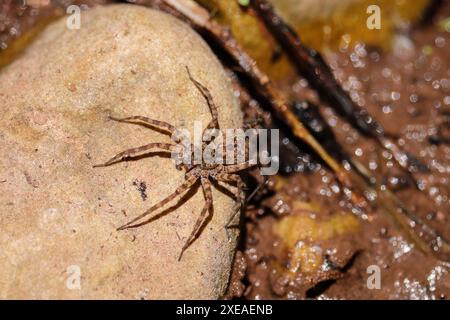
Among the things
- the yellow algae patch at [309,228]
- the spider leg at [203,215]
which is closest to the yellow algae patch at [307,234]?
the yellow algae patch at [309,228]


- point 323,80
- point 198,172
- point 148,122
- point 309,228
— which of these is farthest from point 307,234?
point 148,122

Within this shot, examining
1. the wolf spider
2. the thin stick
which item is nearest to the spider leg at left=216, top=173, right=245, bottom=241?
the wolf spider

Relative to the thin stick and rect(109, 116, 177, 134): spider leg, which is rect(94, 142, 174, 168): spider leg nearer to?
rect(109, 116, 177, 134): spider leg

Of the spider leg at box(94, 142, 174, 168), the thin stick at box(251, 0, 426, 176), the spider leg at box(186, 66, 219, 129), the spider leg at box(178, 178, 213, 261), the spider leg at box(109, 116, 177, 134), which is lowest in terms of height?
the spider leg at box(178, 178, 213, 261)

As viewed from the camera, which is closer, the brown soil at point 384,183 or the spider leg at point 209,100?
the spider leg at point 209,100

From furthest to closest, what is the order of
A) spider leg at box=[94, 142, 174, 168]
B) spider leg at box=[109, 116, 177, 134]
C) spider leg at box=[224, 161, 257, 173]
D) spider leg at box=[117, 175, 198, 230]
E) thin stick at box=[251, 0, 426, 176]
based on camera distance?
thin stick at box=[251, 0, 426, 176]
spider leg at box=[224, 161, 257, 173]
spider leg at box=[109, 116, 177, 134]
spider leg at box=[94, 142, 174, 168]
spider leg at box=[117, 175, 198, 230]

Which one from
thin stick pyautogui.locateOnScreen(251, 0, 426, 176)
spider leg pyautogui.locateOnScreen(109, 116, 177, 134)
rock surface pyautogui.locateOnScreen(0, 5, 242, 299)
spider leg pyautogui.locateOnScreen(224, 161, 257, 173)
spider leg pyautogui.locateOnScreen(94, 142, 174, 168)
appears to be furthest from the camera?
thin stick pyautogui.locateOnScreen(251, 0, 426, 176)

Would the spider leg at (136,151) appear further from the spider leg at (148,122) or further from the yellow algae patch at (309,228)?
the yellow algae patch at (309,228)

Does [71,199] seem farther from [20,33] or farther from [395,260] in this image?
[395,260]

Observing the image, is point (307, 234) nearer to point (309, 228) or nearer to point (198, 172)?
point (309, 228)
